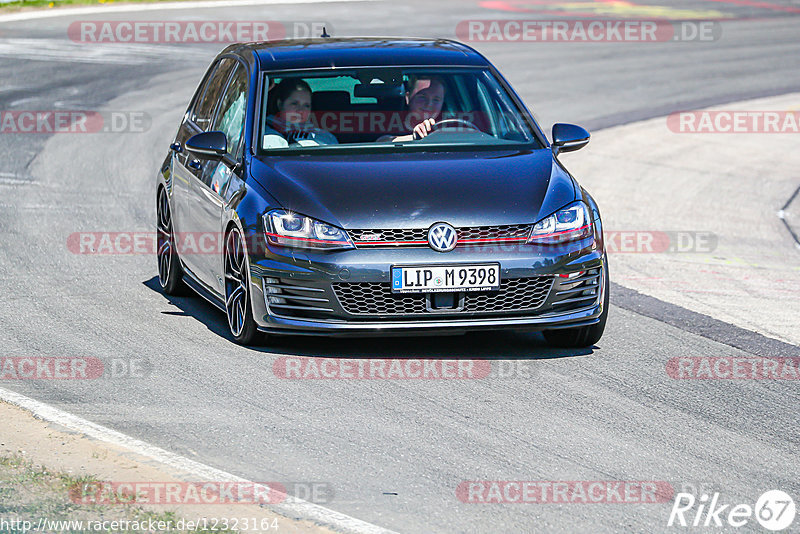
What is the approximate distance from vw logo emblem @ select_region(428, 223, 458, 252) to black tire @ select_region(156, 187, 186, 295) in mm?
2587

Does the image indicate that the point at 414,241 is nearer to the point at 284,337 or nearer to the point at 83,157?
the point at 284,337

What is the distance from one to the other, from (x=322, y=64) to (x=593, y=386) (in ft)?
9.41

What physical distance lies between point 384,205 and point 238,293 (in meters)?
1.09

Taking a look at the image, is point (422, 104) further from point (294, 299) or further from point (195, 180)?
point (294, 299)

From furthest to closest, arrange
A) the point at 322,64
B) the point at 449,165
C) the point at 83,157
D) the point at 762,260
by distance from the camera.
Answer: the point at 83,157 < the point at 762,260 < the point at 322,64 < the point at 449,165

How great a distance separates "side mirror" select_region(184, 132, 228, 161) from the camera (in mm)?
8312

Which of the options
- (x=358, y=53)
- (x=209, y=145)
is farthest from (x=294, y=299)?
(x=358, y=53)

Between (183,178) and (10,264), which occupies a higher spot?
(183,178)

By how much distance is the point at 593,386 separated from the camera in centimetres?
730

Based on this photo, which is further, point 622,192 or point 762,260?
point 622,192

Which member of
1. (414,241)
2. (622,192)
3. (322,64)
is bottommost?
(622,192)

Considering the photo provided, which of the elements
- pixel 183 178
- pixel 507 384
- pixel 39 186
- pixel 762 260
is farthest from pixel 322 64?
pixel 39 186

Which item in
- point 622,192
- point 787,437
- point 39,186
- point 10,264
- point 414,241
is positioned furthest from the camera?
point 622,192

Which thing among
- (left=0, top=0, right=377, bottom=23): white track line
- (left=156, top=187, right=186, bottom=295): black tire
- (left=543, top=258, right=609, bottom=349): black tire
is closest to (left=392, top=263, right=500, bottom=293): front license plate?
(left=543, top=258, right=609, bottom=349): black tire
